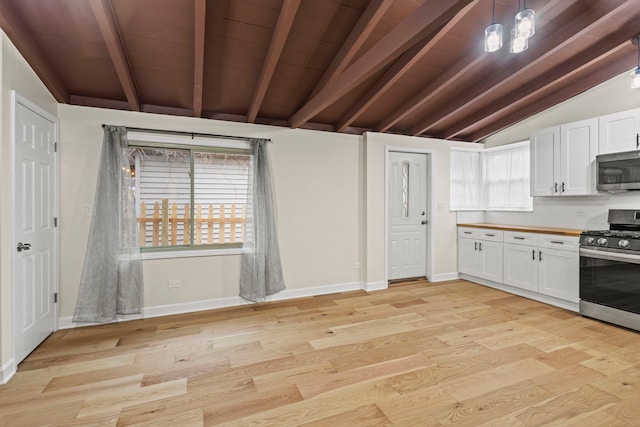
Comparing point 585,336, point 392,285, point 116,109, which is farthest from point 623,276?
point 116,109

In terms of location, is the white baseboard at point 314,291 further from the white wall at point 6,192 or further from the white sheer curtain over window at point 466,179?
the white wall at point 6,192

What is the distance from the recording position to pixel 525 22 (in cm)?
185

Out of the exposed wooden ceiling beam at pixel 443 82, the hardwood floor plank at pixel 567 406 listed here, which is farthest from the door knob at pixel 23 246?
the exposed wooden ceiling beam at pixel 443 82

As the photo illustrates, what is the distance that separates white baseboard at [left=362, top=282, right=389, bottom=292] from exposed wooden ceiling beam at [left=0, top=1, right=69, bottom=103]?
4.27 m

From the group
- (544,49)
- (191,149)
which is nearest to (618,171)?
(544,49)

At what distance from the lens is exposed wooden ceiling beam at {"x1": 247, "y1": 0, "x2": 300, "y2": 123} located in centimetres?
225

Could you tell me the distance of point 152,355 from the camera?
269cm

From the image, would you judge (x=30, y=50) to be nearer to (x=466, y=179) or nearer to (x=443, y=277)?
(x=443, y=277)

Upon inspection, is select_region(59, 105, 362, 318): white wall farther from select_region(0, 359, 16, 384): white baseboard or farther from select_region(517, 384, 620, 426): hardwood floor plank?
select_region(517, 384, 620, 426): hardwood floor plank

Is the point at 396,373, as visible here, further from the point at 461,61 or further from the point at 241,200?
the point at 461,61

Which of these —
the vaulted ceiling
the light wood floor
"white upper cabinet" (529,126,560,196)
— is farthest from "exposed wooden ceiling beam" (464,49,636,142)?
the light wood floor

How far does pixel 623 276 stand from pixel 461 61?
2731mm

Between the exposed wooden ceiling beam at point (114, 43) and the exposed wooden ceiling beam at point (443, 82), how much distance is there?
3.11 meters

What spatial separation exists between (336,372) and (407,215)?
10.7ft
